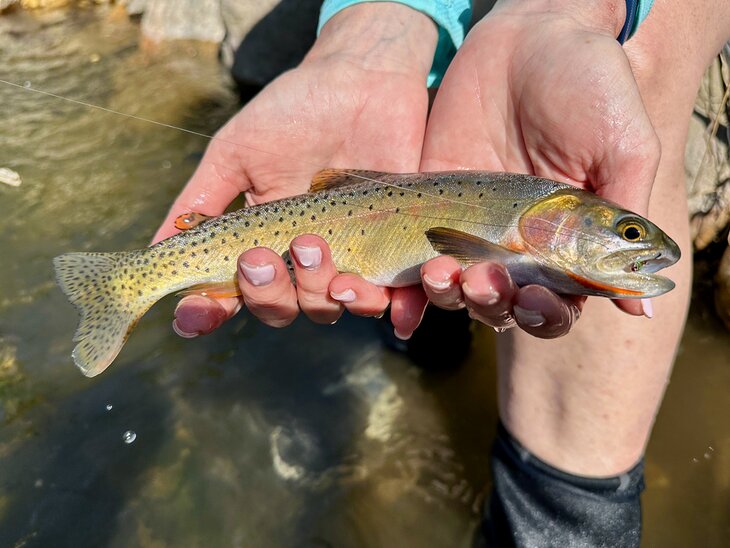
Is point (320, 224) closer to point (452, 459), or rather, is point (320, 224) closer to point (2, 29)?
point (452, 459)

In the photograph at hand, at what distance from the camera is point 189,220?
11.2 feet

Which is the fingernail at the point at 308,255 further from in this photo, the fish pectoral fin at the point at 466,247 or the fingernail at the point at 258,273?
the fish pectoral fin at the point at 466,247

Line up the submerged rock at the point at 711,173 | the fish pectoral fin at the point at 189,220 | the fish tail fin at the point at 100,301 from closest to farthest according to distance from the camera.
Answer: the fish tail fin at the point at 100,301 → the fish pectoral fin at the point at 189,220 → the submerged rock at the point at 711,173

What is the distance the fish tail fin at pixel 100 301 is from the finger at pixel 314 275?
900mm

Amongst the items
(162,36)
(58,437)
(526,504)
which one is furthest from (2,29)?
(526,504)

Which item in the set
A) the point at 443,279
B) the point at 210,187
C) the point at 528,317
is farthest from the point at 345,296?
the point at 210,187

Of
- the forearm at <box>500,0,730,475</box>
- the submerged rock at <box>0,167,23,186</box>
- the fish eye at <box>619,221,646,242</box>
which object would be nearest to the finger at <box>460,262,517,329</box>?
the fish eye at <box>619,221,646,242</box>

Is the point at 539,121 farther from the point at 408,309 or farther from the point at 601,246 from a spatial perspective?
the point at 408,309

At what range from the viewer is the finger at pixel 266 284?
2959 millimetres

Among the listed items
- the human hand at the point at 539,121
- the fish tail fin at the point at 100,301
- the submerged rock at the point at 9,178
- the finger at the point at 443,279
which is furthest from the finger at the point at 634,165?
the submerged rock at the point at 9,178

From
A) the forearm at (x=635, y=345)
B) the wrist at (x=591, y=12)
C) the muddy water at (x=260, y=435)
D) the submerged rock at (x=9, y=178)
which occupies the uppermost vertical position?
the wrist at (x=591, y=12)

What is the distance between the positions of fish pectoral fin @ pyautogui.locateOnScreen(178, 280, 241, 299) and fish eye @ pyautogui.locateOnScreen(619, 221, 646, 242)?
199cm

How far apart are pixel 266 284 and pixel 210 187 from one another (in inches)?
42.6

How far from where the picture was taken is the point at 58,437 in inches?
181
